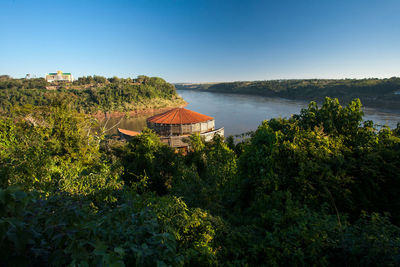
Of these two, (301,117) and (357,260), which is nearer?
(357,260)

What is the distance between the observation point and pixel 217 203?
7.41 meters

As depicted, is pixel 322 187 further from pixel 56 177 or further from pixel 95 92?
pixel 95 92

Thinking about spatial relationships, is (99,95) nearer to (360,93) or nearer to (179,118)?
(179,118)

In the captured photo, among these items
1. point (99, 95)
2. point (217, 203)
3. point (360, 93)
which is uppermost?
point (99, 95)

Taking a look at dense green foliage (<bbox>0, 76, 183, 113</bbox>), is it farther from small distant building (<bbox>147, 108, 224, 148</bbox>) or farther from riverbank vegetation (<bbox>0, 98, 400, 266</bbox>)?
riverbank vegetation (<bbox>0, 98, 400, 266</bbox>)

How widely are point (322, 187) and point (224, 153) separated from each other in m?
7.04

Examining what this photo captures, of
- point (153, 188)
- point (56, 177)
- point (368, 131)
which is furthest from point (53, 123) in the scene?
point (368, 131)

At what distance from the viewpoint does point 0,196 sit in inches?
65.4

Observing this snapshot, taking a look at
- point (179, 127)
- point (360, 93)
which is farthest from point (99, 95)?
point (360, 93)

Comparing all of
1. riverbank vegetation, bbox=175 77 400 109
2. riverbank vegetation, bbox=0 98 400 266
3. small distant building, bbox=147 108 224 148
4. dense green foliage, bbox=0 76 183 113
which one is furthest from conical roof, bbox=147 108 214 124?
riverbank vegetation, bbox=175 77 400 109

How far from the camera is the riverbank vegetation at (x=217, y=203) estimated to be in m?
1.99

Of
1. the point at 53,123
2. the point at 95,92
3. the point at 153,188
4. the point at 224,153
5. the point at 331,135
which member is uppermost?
the point at 95,92

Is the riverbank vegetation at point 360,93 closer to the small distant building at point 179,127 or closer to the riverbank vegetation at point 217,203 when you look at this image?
the small distant building at point 179,127

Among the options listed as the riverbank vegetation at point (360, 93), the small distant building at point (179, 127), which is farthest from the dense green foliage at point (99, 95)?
the riverbank vegetation at point (360, 93)
